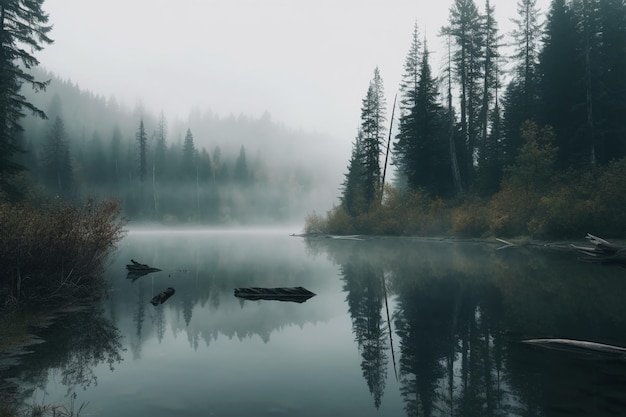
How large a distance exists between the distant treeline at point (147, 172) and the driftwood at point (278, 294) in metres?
84.7

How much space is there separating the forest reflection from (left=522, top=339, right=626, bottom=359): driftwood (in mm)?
481

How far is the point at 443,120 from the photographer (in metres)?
62.2

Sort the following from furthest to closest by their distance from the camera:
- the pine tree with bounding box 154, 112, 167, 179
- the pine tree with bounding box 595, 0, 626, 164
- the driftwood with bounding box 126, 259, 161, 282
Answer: the pine tree with bounding box 154, 112, 167, 179 < the pine tree with bounding box 595, 0, 626, 164 < the driftwood with bounding box 126, 259, 161, 282

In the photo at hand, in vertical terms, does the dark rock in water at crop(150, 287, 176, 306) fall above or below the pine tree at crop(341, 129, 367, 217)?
below

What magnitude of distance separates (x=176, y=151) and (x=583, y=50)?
117 meters

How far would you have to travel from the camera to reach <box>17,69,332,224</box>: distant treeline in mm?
101250

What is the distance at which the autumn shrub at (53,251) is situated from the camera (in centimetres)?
1261

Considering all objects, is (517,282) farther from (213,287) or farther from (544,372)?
(213,287)

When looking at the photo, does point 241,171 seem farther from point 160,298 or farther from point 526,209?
point 160,298

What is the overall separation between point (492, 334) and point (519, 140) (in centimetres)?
4424

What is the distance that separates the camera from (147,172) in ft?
416

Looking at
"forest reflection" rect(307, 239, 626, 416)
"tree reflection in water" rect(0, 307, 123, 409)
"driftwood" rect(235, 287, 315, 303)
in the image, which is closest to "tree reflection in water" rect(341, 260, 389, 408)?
"forest reflection" rect(307, 239, 626, 416)

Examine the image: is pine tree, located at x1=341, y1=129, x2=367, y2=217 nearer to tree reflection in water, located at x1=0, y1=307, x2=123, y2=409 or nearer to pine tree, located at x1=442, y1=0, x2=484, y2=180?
pine tree, located at x1=442, y1=0, x2=484, y2=180

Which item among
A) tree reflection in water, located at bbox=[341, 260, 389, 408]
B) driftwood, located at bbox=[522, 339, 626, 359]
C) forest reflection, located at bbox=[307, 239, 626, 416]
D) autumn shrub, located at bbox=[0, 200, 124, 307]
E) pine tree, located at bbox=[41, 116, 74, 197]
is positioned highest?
pine tree, located at bbox=[41, 116, 74, 197]
